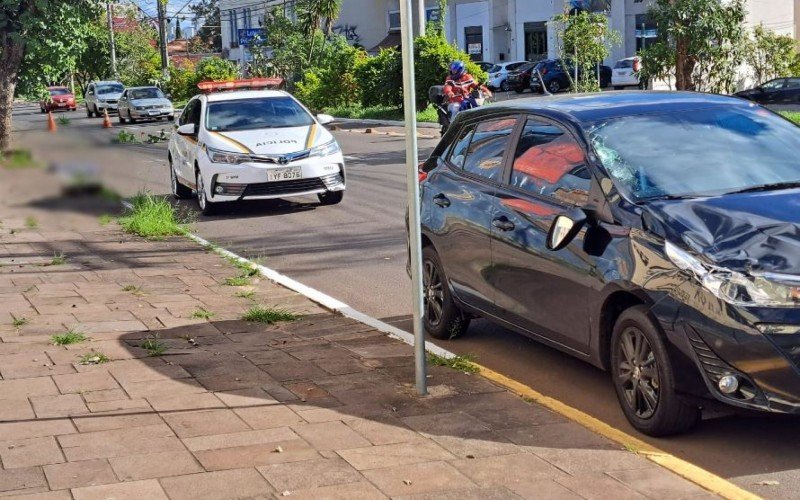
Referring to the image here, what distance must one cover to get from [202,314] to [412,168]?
11.0ft

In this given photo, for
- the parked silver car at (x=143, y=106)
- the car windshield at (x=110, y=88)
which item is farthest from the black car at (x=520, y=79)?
the car windshield at (x=110, y=88)

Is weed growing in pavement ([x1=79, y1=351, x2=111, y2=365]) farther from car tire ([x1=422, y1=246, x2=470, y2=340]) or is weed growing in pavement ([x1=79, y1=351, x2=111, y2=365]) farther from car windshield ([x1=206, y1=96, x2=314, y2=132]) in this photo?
car windshield ([x1=206, y1=96, x2=314, y2=132])

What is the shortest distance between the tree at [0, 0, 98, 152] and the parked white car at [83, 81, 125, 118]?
76.0ft

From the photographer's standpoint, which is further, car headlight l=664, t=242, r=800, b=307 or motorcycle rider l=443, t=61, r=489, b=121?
motorcycle rider l=443, t=61, r=489, b=121

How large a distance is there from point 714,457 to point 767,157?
192 cm

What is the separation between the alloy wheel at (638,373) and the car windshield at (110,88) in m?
48.9

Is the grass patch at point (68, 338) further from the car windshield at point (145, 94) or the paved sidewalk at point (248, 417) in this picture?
the car windshield at point (145, 94)

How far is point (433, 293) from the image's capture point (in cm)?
834

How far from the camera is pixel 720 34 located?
83.8 ft

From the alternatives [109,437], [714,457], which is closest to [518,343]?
[714,457]

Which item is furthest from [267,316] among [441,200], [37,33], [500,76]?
[500,76]

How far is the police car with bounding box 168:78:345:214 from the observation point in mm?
15477

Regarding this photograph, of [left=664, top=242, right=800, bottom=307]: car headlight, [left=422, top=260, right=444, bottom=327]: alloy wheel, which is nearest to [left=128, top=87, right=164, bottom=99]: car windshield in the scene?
[left=422, top=260, right=444, bottom=327]: alloy wheel

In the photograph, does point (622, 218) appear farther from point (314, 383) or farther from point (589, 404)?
point (314, 383)
